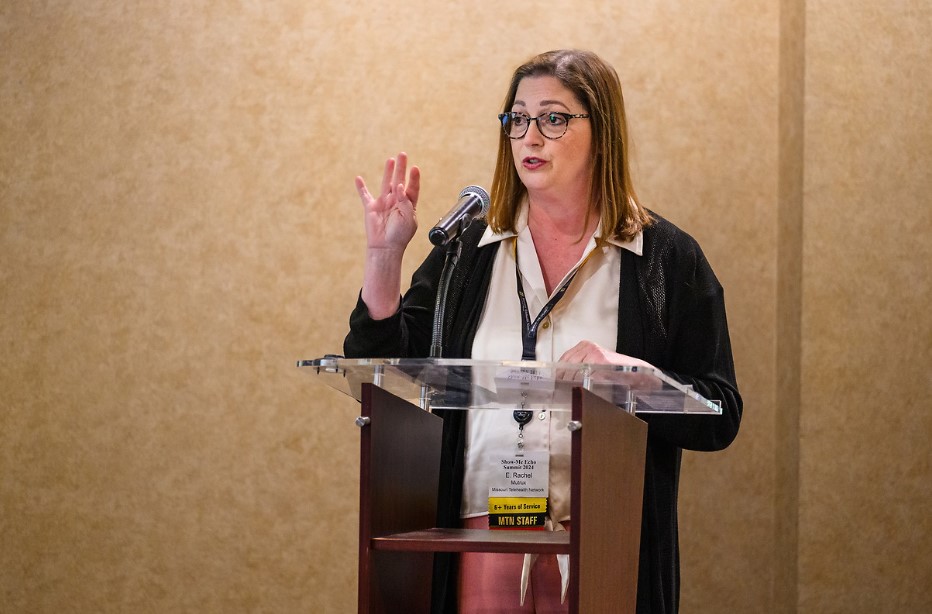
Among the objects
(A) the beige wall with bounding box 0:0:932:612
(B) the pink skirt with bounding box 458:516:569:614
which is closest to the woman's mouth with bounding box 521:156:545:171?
(B) the pink skirt with bounding box 458:516:569:614

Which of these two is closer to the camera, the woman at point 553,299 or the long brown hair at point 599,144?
the woman at point 553,299

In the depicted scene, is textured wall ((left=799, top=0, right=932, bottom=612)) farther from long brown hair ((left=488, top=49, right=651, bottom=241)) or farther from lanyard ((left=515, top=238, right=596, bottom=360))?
lanyard ((left=515, top=238, right=596, bottom=360))

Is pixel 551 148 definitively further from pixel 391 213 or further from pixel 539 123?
pixel 391 213

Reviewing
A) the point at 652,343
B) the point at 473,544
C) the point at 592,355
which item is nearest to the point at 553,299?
the point at 652,343

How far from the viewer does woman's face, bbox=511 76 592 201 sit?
7.43 ft

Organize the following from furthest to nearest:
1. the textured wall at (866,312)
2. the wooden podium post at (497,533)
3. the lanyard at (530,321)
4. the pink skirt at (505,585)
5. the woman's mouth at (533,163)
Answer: the textured wall at (866,312) → the woman's mouth at (533,163) → the lanyard at (530,321) → the pink skirt at (505,585) → the wooden podium post at (497,533)

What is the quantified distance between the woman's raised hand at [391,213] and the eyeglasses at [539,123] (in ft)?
1.14

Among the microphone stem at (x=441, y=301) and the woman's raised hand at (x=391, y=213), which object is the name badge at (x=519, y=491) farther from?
the woman's raised hand at (x=391, y=213)

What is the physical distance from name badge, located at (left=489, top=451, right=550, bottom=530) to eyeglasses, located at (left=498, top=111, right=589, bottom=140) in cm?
71

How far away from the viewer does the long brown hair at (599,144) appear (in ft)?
7.59

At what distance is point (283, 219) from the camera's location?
3432mm

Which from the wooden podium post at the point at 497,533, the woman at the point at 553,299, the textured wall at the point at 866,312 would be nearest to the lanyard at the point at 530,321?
the woman at the point at 553,299

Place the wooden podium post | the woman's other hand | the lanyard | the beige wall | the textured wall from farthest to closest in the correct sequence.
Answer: the beige wall < the textured wall < the lanyard < the woman's other hand < the wooden podium post

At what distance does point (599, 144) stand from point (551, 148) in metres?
0.14
